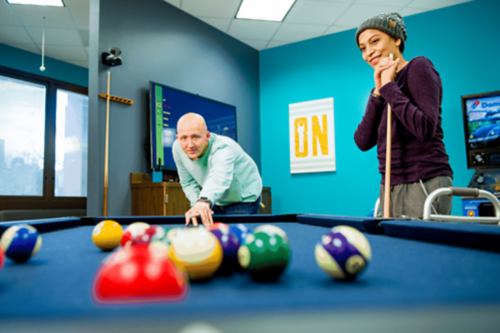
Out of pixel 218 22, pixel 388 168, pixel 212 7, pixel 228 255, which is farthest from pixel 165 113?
pixel 228 255

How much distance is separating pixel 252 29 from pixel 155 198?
2897mm

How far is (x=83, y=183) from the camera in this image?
5.82m

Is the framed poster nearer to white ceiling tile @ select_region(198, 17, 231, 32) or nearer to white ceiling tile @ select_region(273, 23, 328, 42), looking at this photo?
white ceiling tile @ select_region(273, 23, 328, 42)

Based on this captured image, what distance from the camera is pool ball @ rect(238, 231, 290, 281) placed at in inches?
23.4

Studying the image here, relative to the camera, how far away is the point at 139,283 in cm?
44

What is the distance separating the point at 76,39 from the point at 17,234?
4.83 meters

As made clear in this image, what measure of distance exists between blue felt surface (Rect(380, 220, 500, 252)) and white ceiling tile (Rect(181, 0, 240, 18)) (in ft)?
12.3

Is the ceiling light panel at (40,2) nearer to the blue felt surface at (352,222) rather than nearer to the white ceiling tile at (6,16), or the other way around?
the white ceiling tile at (6,16)

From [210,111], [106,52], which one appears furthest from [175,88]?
[106,52]

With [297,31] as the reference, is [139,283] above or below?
below

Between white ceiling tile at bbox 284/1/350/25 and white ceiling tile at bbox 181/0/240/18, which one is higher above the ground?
white ceiling tile at bbox 181/0/240/18

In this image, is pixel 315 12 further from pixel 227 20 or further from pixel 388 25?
pixel 388 25

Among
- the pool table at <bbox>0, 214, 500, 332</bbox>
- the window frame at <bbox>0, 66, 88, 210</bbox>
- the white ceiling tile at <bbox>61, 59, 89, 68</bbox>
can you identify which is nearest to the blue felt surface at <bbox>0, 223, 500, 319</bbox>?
the pool table at <bbox>0, 214, 500, 332</bbox>

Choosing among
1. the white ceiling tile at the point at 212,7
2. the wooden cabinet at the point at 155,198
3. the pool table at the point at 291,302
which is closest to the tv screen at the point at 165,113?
the wooden cabinet at the point at 155,198
